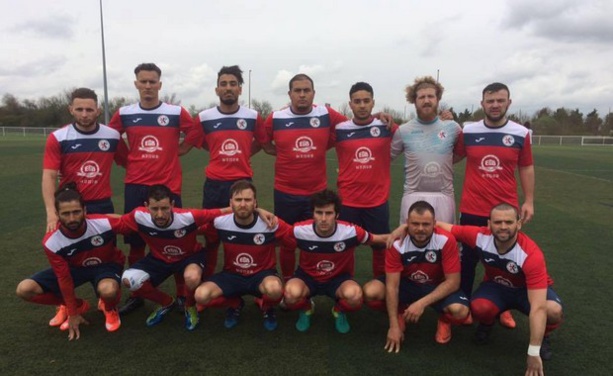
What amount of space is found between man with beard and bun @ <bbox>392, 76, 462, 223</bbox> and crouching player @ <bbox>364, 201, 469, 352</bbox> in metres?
0.46

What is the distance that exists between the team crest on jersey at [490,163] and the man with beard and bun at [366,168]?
2.77ft

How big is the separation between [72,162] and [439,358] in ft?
11.0

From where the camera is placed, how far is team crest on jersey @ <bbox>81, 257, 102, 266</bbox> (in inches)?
147

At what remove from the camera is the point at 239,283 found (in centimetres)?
373

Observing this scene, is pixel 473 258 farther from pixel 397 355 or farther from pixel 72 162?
pixel 72 162

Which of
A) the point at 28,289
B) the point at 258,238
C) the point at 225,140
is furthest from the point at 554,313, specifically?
the point at 28,289

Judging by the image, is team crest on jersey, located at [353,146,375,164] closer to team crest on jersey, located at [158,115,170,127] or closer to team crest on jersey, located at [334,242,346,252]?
team crest on jersey, located at [334,242,346,252]

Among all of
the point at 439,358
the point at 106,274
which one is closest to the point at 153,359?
the point at 106,274

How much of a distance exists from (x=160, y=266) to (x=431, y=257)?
7.47ft

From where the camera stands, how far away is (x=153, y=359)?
10.1ft

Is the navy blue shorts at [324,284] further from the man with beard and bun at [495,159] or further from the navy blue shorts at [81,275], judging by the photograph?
the navy blue shorts at [81,275]

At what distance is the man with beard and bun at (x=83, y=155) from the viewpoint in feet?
12.5

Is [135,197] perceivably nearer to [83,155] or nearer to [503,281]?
[83,155]

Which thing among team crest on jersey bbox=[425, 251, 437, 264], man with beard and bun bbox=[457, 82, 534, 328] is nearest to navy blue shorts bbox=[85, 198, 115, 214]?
team crest on jersey bbox=[425, 251, 437, 264]
